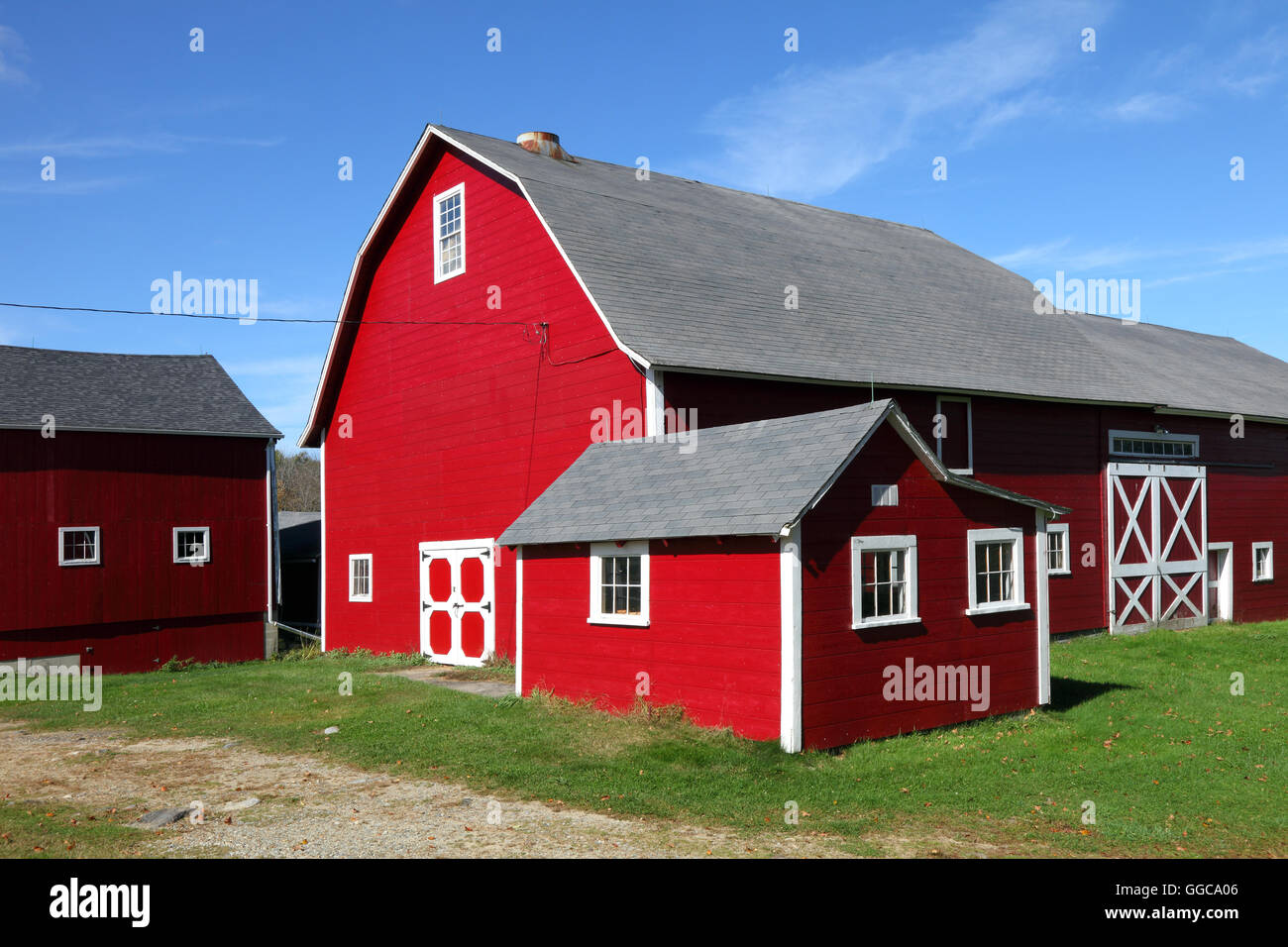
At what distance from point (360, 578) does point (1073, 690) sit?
49.7 ft

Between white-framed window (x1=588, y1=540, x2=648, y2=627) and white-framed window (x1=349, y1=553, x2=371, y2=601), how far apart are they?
11329mm

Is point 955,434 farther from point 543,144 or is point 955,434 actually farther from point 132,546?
point 132,546

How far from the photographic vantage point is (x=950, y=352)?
72.5ft

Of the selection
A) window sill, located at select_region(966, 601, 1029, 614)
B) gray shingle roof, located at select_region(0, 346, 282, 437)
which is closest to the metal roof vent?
gray shingle roof, located at select_region(0, 346, 282, 437)

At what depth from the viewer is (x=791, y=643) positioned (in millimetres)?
11375

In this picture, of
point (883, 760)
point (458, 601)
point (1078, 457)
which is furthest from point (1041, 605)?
point (458, 601)

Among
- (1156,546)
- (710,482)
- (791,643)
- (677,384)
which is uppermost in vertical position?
(677,384)

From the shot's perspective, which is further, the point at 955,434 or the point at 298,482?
the point at 298,482

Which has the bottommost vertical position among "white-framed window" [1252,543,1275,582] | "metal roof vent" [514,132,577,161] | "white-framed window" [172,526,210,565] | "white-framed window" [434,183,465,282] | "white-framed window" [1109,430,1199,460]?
"white-framed window" [1252,543,1275,582]

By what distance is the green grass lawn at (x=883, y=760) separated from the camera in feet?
30.4

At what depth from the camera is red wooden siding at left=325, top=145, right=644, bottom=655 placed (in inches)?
751

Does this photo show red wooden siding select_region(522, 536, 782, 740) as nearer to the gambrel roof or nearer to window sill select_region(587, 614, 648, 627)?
window sill select_region(587, 614, 648, 627)

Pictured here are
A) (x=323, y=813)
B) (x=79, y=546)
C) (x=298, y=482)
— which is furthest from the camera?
(x=298, y=482)

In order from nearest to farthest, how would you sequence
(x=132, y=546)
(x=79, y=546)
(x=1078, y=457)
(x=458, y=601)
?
1. (x=458, y=601)
2. (x=1078, y=457)
3. (x=79, y=546)
4. (x=132, y=546)
